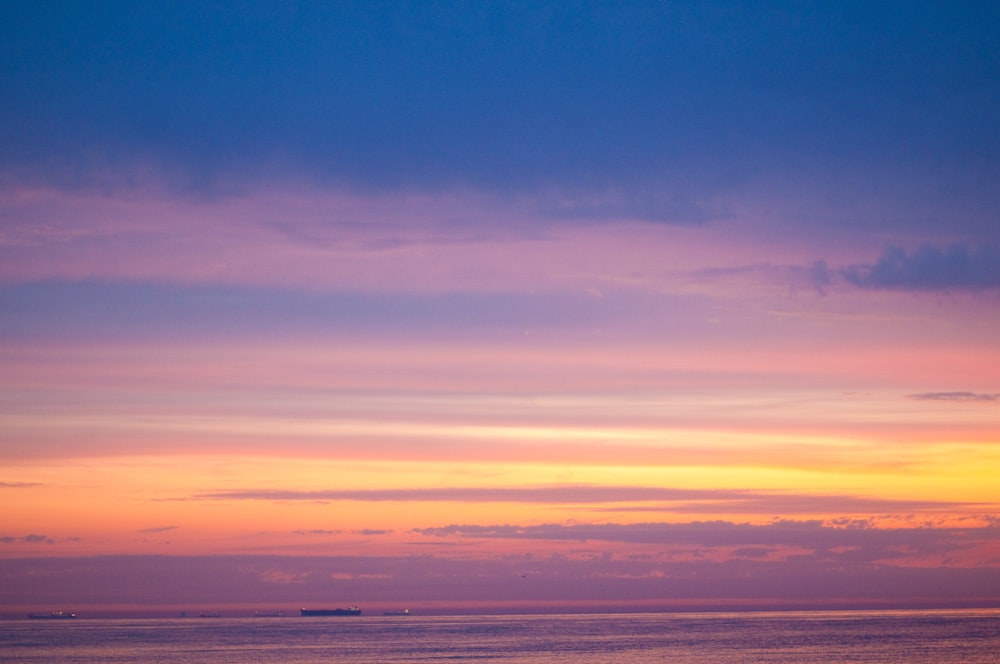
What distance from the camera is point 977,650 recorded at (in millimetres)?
181875

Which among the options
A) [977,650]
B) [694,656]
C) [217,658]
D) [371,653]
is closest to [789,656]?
[694,656]

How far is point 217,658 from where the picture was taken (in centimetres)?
18675

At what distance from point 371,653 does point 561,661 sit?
41545mm

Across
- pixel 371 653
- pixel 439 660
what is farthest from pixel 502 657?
pixel 371 653

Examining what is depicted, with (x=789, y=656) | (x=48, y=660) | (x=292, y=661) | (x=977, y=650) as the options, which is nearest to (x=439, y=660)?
(x=292, y=661)

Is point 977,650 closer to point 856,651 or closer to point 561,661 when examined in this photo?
point 856,651

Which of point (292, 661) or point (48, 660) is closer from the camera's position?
point (292, 661)

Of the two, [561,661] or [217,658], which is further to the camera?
[217,658]

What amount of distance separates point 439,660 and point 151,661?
4747cm

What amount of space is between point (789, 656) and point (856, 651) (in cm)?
1627

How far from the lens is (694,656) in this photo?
17962 cm

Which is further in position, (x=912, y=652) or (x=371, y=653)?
(x=371, y=653)

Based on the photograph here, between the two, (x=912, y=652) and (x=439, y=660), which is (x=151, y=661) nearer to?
(x=439, y=660)

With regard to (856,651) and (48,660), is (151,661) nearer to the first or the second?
(48,660)
